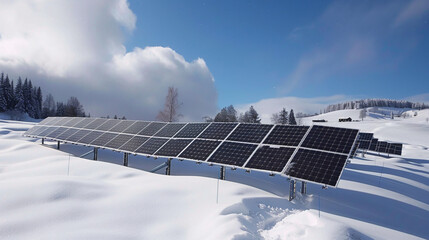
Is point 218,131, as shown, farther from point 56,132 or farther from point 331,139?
point 56,132

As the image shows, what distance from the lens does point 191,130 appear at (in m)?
15.3

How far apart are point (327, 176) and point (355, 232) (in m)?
2.63

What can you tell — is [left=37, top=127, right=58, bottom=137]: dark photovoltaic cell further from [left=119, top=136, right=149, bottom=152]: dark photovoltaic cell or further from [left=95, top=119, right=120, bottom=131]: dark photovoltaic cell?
[left=119, top=136, right=149, bottom=152]: dark photovoltaic cell

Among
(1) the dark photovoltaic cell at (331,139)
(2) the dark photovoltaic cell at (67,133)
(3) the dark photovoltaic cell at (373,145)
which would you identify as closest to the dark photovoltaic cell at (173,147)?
(1) the dark photovoltaic cell at (331,139)

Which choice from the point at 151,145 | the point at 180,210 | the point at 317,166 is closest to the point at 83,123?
the point at 151,145

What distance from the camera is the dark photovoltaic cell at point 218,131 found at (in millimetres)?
13516

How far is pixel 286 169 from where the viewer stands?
30.8ft

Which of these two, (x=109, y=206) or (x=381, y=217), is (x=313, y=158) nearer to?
(x=381, y=217)

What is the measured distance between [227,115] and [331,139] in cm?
6921

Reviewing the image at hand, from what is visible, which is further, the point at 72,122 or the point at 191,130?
the point at 72,122

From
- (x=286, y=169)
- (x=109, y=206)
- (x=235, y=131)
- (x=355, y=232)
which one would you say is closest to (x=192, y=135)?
(x=235, y=131)

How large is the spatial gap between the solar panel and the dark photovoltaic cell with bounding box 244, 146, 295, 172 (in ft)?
15.9

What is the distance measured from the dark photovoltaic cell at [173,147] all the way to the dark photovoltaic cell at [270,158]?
4.46 meters

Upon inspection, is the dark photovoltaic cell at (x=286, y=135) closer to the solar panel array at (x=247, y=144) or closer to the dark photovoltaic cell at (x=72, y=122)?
the solar panel array at (x=247, y=144)
